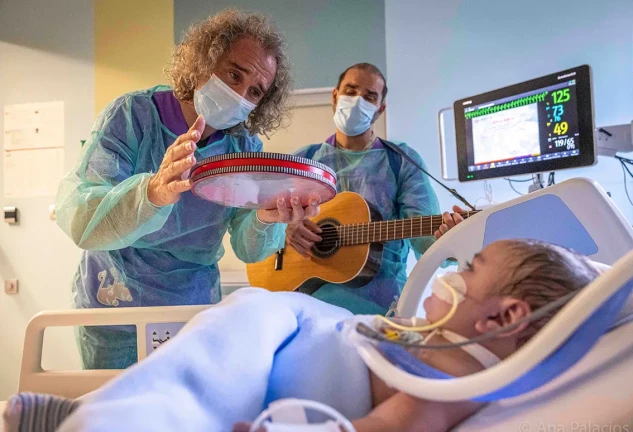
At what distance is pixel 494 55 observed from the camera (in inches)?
98.8

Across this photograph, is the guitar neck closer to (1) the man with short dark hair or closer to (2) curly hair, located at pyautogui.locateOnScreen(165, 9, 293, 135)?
(1) the man with short dark hair

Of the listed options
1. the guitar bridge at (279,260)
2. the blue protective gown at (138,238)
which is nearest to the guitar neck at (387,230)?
the guitar bridge at (279,260)

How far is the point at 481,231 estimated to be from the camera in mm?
1062

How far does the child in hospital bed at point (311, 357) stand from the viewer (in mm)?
507

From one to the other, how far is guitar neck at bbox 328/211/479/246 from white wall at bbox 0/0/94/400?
192 cm

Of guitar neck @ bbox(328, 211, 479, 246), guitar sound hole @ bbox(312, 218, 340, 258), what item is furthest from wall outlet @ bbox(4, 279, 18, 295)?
guitar neck @ bbox(328, 211, 479, 246)

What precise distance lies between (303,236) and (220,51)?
81 cm

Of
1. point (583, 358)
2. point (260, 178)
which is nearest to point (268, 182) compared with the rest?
point (260, 178)

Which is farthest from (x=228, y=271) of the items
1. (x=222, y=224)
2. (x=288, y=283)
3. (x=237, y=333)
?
(x=237, y=333)

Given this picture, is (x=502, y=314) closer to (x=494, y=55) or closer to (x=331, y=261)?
(x=331, y=261)

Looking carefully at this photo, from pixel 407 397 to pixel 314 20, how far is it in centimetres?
253

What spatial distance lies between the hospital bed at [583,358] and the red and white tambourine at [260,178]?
0.90 feet

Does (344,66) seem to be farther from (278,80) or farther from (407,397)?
(407,397)

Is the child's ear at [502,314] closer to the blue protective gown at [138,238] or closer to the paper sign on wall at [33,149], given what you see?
the blue protective gown at [138,238]
